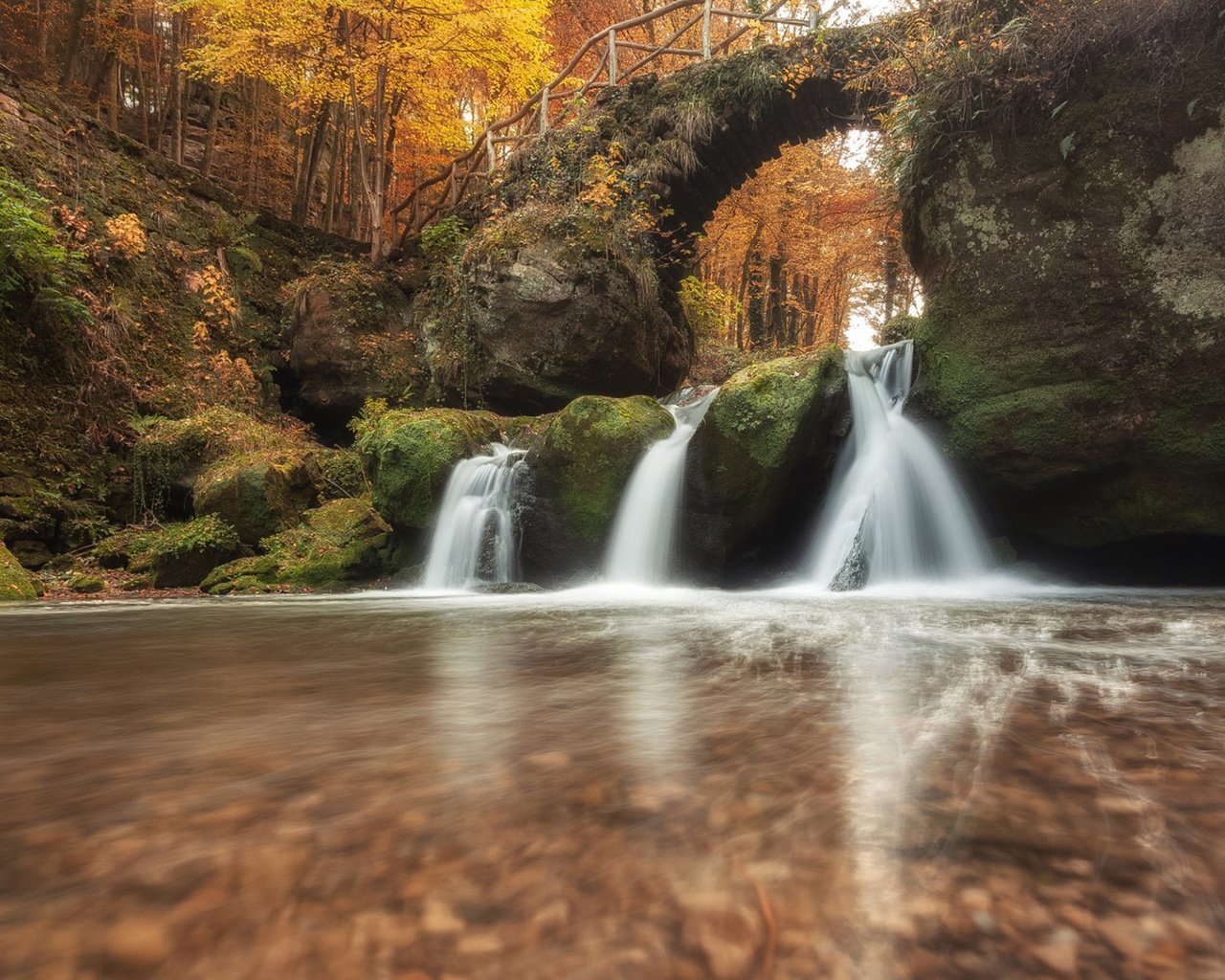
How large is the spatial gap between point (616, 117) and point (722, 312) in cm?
511

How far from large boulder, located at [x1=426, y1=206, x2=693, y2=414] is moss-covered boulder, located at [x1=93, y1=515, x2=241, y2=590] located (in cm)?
503

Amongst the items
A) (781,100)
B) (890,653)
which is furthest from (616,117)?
(890,653)

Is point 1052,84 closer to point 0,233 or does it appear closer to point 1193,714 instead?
point 1193,714

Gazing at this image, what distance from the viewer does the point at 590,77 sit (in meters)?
16.4

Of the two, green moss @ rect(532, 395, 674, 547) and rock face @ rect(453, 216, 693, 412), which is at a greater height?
rock face @ rect(453, 216, 693, 412)

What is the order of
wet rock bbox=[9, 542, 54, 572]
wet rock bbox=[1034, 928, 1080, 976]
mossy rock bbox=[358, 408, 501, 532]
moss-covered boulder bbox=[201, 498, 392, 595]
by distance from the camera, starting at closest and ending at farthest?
wet rock bbox=[1034, 928, 1080, 976]
moss-covered boulder bbox=[201, 498, 392, 595]
wet rock bbox=[9, 542, 54, 572]
mossy rock bbox=[358, 408, 501, 532]

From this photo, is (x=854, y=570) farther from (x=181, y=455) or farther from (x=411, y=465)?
(x=181, y=455)

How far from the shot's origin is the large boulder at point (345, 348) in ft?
46.2

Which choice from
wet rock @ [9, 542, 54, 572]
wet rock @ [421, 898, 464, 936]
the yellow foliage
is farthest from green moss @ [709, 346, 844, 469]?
the yellow foliage

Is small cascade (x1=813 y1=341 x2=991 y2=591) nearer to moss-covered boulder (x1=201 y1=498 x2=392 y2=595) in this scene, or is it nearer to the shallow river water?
the shallow river water

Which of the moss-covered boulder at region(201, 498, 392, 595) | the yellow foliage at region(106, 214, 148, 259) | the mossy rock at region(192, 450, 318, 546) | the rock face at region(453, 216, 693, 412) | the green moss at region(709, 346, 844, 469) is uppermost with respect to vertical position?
the yellow foliage at region(106, 214, 148, 259)

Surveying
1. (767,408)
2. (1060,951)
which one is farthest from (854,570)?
(1060,951)

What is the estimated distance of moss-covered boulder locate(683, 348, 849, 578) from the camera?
7379mm

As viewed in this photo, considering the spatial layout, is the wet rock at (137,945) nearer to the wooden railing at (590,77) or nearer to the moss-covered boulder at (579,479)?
the moss-covered boulder at (579,479)
